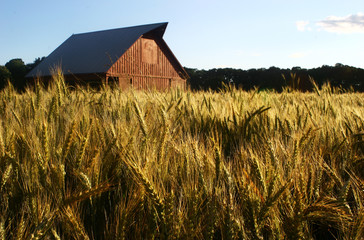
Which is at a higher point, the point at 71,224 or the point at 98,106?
the point at 98,106

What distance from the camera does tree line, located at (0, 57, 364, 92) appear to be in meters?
30.0

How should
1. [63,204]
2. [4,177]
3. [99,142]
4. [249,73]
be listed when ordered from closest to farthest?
[63,204], [4,177], [99,142], [249,73]

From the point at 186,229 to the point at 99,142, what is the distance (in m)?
0.79

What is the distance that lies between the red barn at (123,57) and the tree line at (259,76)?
3.86 metres

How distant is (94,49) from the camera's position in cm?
2414

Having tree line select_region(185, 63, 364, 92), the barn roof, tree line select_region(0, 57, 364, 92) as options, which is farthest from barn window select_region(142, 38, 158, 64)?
tree line select_region(0, 57, 364, 92)

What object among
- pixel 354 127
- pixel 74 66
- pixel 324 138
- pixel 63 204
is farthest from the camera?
pixel 74 66

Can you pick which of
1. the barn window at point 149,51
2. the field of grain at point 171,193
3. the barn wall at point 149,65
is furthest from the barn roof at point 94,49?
the field of grain at point 171,193

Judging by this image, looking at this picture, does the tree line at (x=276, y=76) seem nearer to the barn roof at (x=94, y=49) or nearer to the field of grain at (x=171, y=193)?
the barn roof at (x=94, y=49)

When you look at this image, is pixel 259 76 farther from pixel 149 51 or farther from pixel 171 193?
pixel 171 193

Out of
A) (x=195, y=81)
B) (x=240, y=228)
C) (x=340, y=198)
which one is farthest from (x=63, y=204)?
(x=195, y=81)

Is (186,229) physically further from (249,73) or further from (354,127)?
(249,73)

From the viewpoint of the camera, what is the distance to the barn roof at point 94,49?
70.4ft

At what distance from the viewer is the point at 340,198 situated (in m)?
1.01
